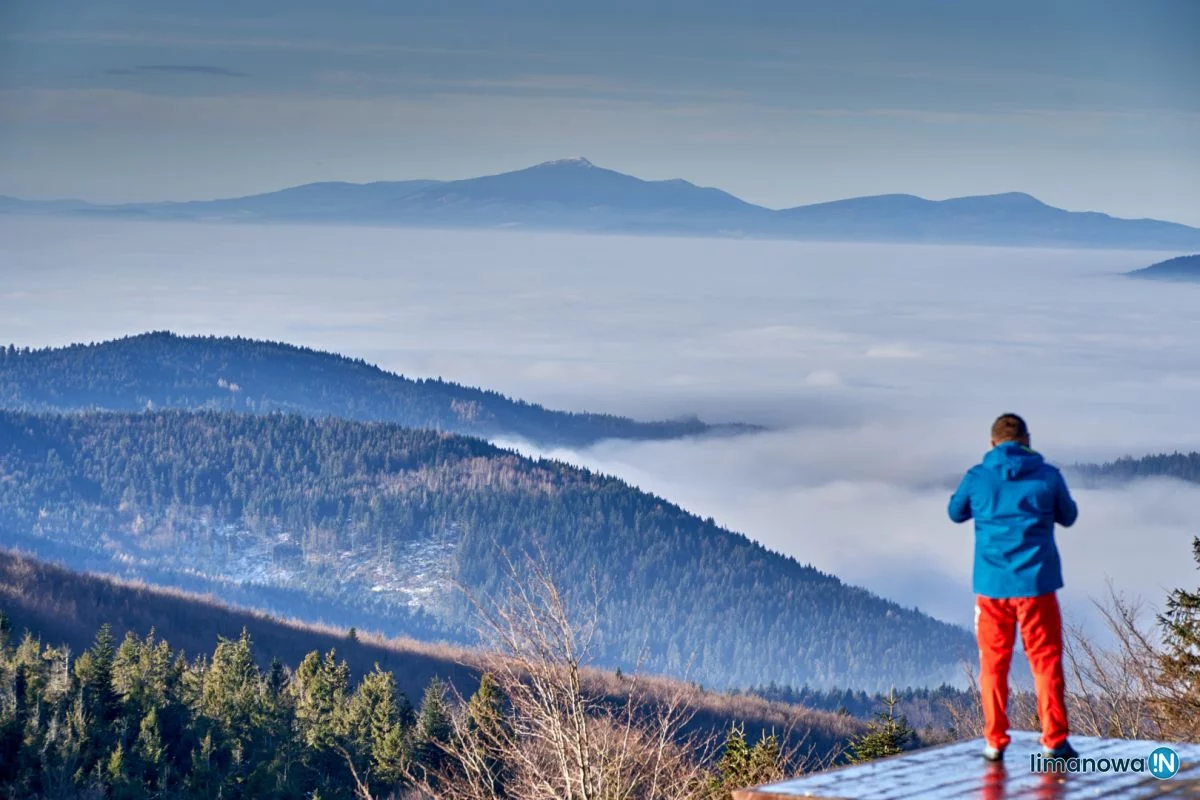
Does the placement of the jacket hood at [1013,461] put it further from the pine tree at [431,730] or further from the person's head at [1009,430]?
the pine tree at [431,730]

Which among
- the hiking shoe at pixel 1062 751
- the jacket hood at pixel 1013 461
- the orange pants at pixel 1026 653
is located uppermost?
the jacket hood at pixel 1013 461

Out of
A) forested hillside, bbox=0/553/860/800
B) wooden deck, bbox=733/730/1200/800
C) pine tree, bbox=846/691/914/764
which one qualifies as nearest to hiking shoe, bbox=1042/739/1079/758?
wooden deck, bbox=733/730/1200/800

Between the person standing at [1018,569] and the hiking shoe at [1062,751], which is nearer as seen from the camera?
the person standing at [1018,569]

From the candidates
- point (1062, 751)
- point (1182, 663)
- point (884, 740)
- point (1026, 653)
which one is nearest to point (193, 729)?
point (884, 740)

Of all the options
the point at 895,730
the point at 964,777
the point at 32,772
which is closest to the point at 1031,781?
the point at 964,777

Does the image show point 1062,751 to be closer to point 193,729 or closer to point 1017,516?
point 1017,516

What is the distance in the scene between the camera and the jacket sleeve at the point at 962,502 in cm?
1480

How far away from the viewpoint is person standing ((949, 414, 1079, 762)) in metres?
14.6

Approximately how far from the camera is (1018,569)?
14.6m

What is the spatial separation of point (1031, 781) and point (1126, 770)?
3.02 ft

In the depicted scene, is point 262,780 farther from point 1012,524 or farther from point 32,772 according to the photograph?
point 1012,524

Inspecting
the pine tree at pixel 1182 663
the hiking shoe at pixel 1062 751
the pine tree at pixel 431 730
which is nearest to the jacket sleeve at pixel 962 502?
the hiking shoe at pixel 1062 751

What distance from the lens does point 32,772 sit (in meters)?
78.9

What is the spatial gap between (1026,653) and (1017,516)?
43.0 inches
